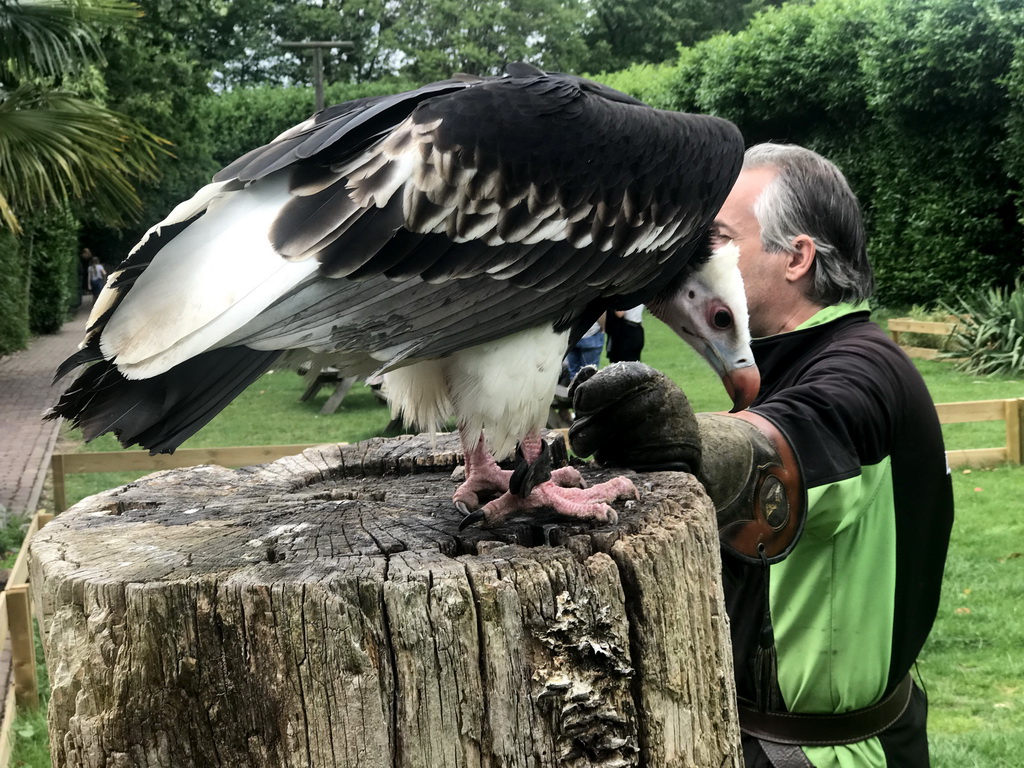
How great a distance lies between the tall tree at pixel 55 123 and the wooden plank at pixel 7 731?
131 inches

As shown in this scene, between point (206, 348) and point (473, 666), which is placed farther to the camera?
point (206, 348)

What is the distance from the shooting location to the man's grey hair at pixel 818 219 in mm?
2785

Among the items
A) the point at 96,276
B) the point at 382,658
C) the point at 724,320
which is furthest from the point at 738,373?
the point at 96,276

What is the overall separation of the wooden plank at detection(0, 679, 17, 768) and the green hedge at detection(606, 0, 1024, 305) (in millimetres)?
13227

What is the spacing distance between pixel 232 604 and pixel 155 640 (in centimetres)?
15

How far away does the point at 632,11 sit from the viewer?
46.6 m

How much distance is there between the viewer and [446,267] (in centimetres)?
242

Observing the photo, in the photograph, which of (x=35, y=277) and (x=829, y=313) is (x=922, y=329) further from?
(x=35, y=277)

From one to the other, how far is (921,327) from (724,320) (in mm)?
12021

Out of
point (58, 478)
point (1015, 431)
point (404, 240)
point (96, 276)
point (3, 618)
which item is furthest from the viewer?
point (96, 276)

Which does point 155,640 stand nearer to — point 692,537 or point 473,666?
point 473,666

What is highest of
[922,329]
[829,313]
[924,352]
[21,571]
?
[829,313]

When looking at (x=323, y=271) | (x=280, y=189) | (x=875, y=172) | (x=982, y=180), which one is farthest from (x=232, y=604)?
(x=875, y=172)

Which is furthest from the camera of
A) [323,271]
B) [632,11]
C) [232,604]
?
[632,11]
